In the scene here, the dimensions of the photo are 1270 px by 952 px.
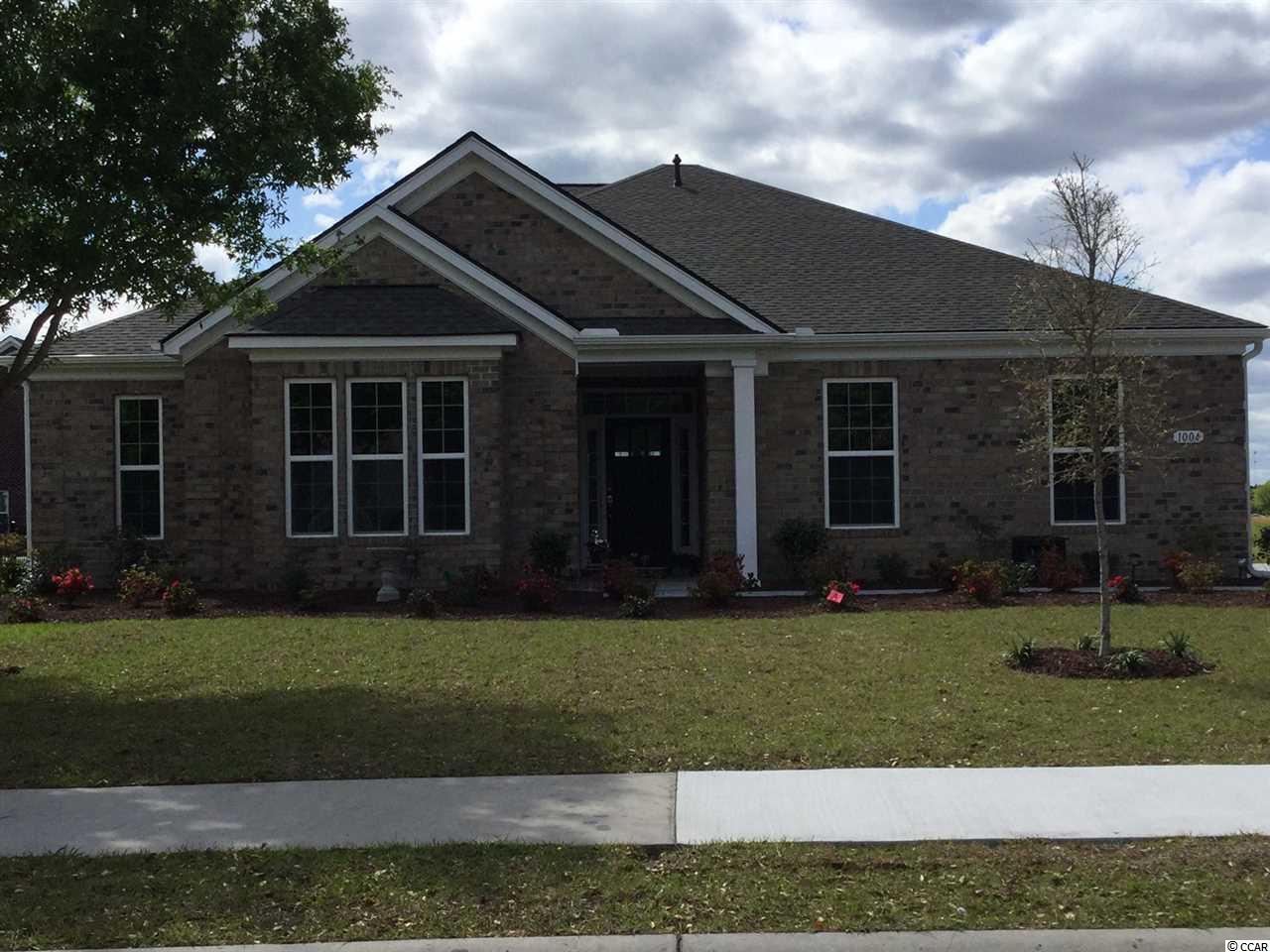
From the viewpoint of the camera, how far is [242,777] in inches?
290

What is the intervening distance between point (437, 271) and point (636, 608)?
592 centimetres

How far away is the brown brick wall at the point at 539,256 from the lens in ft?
59.1

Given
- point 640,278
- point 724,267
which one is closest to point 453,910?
point 640,278

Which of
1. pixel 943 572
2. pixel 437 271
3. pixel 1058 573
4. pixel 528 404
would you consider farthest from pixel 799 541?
pixel 437 271

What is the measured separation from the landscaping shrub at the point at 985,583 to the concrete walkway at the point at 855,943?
10.4m

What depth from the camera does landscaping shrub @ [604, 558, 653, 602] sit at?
14688 millimetres

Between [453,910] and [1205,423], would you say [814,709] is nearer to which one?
[453,910]

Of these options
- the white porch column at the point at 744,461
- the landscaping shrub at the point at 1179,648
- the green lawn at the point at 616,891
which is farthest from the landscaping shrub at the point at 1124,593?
the green lawn at the point at 616,891

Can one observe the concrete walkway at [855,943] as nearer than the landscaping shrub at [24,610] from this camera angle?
Yes

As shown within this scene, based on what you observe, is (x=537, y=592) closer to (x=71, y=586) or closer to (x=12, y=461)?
(x=71, y=586)

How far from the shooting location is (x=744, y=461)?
17.2 meters

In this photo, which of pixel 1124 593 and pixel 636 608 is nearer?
pixel 636 608

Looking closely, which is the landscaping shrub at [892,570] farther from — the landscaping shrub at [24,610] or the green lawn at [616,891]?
the green lawn at [616,891]

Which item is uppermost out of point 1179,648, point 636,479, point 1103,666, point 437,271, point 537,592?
point 437,271
